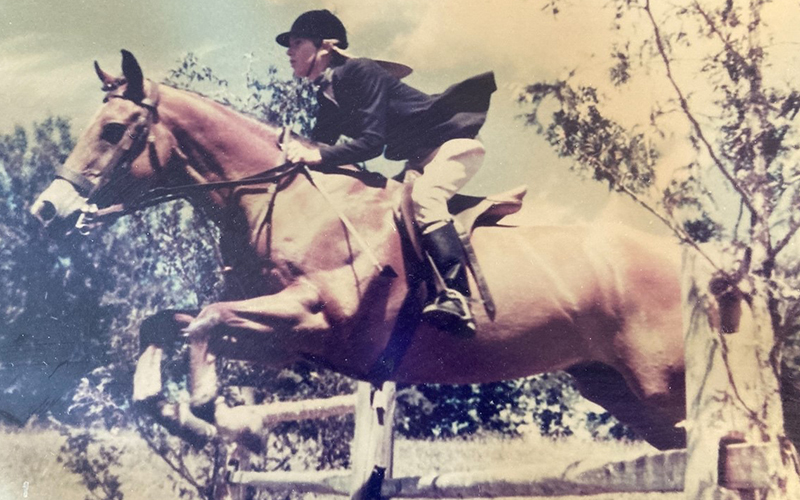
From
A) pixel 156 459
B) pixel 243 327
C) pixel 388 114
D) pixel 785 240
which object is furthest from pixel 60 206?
pixel 785 240

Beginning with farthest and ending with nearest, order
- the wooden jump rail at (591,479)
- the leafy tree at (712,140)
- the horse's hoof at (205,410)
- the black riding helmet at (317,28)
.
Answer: the black riding helmet at (317,28)
the horse's hoof at (205,410)
the leafy tree at (712,140)
the wooden jump rail at (591,479)

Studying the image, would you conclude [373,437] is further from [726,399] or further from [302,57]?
[302,57]

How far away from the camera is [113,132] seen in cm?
350

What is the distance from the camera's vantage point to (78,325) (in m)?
3.59

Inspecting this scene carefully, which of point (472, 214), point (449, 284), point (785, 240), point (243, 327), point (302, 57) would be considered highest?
point (302, 57)

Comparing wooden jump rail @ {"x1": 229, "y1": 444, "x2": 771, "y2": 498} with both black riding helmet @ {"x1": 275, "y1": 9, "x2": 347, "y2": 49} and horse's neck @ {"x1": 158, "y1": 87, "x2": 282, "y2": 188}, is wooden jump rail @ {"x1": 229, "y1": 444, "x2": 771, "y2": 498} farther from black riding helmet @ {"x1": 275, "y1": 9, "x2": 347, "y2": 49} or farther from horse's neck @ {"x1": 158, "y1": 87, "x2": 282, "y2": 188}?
black riding helmet @ {"x1": 275, "y1": 9, "x2": 347, "y2": 49}

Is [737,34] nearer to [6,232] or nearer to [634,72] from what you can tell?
[634,72]

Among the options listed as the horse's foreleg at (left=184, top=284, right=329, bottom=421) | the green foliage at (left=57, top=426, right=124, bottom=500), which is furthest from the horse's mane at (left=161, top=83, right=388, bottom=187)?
the green foliage at (left=57, top=426, right=124, bottom=500)

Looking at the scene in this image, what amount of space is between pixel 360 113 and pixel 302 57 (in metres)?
0.44

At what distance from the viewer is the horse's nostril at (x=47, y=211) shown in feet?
11.3

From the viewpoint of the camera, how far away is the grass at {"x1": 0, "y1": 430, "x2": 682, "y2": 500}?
330 cm

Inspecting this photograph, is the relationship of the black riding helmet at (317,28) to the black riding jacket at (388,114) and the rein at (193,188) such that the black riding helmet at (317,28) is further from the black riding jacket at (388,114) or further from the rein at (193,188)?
the rein at (193,188)

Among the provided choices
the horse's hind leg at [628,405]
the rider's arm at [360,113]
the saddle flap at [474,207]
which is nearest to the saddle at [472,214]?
the saddle flap at [474,207]

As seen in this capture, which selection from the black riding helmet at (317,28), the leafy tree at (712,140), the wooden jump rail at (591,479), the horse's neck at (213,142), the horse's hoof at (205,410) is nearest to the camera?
the wooden jump rail at (591,479)
